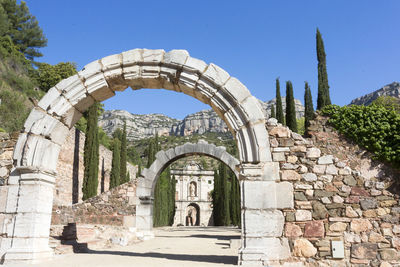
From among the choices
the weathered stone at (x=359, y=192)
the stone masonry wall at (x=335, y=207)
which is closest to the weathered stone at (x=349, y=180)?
the stone masonry wall at (x=335, y=207)

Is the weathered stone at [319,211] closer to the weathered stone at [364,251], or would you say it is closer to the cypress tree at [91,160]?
the weathered stone at [364,251]

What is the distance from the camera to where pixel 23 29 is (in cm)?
3406

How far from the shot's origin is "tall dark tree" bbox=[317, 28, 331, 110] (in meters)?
20.4

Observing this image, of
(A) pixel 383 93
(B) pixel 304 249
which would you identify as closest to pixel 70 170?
(B) pixel 304 249

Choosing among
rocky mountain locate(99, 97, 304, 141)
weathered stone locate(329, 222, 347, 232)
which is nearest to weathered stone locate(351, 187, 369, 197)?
weathered stone locate(329, 222, 347, 232)

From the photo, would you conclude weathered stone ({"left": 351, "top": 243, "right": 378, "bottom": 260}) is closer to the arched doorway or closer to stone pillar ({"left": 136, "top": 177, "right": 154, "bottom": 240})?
stone pillar ({"left": 136, "top": 177, "right": 154, "bottom": 240})

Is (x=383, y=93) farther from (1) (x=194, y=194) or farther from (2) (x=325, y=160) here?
(2) (x=325, y=160)

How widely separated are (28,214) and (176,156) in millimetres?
8837

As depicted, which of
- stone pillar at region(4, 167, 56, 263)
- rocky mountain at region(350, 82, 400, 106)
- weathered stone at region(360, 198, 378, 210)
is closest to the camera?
weathered stone at region(360, 198, 378, 210)

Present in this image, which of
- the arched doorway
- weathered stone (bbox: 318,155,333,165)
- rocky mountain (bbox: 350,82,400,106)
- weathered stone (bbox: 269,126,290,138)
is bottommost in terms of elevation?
the arched doorway

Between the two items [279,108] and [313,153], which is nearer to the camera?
[313,153]

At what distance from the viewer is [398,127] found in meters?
5.88

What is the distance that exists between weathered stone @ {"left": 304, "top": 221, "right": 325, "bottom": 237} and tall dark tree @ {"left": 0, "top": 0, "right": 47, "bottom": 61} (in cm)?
3412

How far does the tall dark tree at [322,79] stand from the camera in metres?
20.4
